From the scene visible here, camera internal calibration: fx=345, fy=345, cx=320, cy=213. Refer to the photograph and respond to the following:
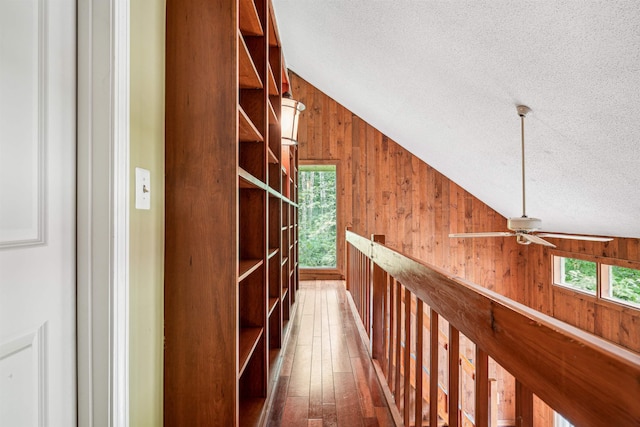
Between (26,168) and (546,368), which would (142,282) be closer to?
(26,168)

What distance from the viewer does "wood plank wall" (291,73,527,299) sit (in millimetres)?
6293

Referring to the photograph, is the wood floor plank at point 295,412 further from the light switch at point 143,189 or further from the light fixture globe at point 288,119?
the light fixture globe at point 288,119

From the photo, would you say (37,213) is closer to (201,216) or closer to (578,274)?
(201,216)

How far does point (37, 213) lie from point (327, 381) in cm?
187

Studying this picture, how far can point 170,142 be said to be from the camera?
1185mm

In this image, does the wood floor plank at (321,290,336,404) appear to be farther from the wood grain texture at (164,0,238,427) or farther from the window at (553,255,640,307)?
the window at (553,255,640,307)

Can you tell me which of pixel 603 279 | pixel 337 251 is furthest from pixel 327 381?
pixel 603 279

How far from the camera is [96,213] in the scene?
0.85 meters

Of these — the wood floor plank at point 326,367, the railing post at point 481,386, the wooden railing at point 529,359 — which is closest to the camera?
the wooden railing at point 529,359

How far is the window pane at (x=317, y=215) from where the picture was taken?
6219mm

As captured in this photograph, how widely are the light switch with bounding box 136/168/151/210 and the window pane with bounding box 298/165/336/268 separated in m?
5.22

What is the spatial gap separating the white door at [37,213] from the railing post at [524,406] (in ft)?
3.28

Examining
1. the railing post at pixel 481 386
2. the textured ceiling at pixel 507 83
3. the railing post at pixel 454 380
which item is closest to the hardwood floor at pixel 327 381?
the railing post at pixel 454 380

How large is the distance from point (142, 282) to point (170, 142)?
0.48 metres
